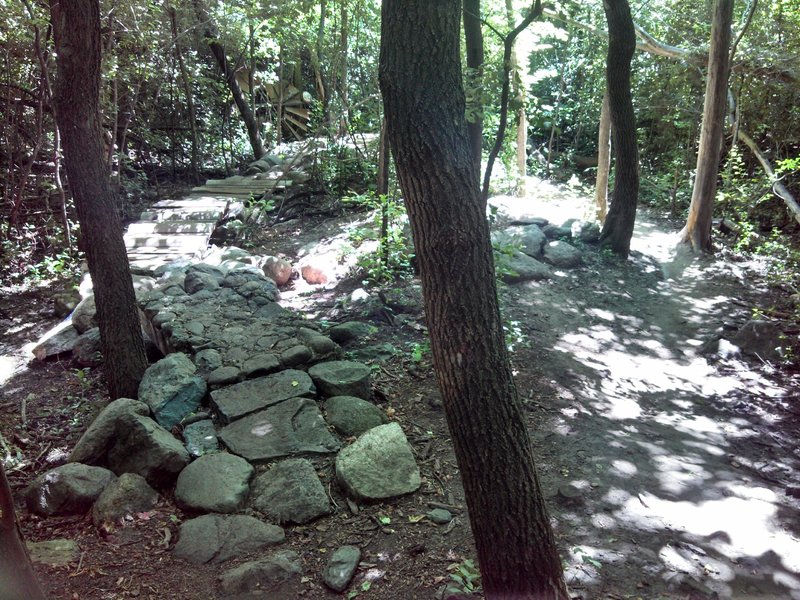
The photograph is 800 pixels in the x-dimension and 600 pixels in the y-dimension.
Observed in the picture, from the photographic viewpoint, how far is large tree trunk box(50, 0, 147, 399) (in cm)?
407

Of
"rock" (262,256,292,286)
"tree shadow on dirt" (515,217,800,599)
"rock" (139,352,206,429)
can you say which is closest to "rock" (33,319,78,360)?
"rock" (139,352,206,429)

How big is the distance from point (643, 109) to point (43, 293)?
13.4 m

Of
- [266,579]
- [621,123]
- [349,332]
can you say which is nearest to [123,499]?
[266,579]

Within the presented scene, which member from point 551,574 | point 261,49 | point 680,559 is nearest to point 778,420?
point 680,559

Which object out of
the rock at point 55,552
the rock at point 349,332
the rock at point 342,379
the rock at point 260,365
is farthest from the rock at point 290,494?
the rock at point 349,332

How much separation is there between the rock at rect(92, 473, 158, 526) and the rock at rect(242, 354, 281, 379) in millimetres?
1215

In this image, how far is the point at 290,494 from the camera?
3.54 metres

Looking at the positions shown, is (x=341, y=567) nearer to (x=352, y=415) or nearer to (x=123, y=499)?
(x=352, y=415)

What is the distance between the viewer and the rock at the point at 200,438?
3941 millimetres

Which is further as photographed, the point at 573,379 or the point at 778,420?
the point at 573,379

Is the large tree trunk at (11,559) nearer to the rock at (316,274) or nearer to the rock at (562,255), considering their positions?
the rock at (316,274)

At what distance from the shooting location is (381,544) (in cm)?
324

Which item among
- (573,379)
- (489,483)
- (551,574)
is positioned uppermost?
(489,483)

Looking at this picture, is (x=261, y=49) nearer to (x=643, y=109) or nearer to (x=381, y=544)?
(x=643, y=109)
